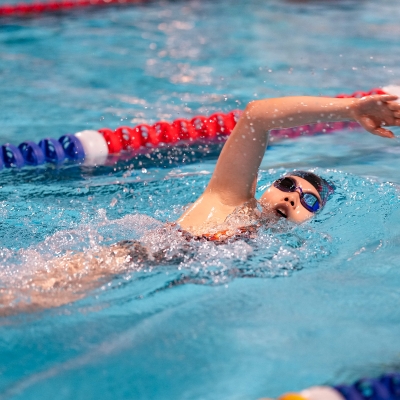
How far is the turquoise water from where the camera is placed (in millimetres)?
2082

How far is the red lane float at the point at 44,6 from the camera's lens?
27.7 ft

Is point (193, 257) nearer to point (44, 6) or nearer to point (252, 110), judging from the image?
point (252, 110)

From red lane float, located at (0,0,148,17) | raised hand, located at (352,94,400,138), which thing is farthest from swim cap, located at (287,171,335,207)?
red lane float, located at (0,0,148,17)

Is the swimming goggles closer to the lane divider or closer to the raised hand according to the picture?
the raised hand

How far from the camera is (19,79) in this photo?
20.3ft

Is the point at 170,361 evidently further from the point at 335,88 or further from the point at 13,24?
the point at 13,24

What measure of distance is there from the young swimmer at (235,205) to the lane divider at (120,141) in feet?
5.60

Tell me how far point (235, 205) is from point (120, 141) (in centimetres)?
191

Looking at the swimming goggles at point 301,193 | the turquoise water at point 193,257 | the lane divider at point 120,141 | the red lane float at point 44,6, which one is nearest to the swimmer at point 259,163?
the swimming goggles at point 301,193

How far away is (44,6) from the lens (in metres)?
8.65

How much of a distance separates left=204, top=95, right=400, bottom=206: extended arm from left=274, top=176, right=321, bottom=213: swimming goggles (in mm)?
156

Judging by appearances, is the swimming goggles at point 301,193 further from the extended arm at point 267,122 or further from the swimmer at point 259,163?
the extended arm at point 267,122

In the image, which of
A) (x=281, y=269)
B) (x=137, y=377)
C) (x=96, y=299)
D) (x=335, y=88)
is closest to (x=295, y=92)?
(x=335, y=88)

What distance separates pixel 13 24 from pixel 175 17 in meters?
2.15
